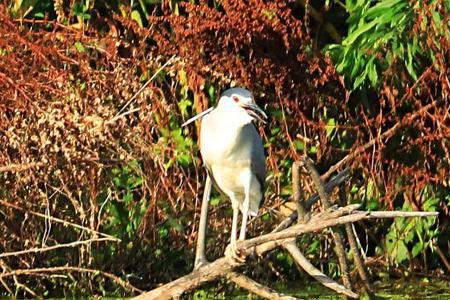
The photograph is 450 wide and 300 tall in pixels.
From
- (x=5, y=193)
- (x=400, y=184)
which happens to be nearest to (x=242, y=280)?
(x=5, y=193)

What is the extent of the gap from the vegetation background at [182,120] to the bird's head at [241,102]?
3.73ft

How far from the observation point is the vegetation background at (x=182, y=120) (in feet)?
27.9

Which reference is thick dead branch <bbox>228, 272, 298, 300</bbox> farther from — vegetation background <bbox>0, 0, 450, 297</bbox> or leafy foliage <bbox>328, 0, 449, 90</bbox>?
leafy foliage <bbox>328, 0, 449, 90</bbox>

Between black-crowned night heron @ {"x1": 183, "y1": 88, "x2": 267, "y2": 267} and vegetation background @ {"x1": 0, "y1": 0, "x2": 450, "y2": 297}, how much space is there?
2.74 ft

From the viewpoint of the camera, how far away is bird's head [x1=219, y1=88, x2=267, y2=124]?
23.2 feet

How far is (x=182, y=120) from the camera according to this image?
955cm

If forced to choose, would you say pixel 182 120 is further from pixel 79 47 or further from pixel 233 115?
pixel 233 115

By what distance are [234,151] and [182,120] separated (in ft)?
7.13

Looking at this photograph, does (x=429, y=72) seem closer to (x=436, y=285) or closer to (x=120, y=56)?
(x=436, y=285)

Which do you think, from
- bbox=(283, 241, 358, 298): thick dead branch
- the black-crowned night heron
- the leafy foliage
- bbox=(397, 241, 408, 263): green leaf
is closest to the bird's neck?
the black-crowned night heron

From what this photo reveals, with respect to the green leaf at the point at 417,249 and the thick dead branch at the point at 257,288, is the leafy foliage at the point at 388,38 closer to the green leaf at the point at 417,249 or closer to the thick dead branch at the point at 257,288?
the green leaf at the point at 417,249

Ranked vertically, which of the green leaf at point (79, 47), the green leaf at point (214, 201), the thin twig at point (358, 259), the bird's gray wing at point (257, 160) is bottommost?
the green leaf at point (214, 201)

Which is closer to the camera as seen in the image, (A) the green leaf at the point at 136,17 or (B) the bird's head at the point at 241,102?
(B) the bird's head at the point at 241,102

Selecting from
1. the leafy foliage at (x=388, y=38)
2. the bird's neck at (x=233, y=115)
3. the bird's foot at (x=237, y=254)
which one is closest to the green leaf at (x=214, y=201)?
the leafy foliage at (x=388, y=38)
